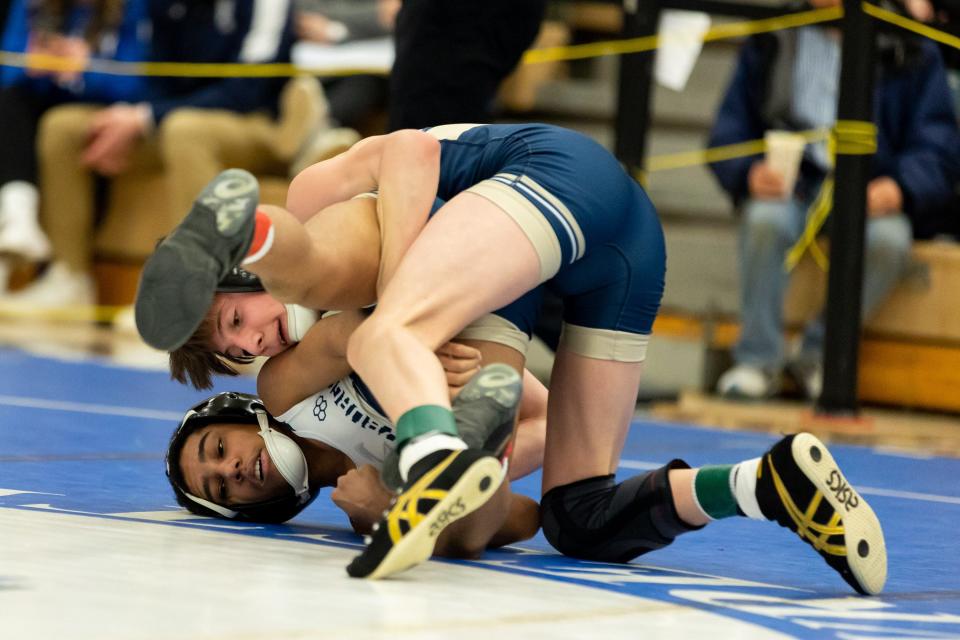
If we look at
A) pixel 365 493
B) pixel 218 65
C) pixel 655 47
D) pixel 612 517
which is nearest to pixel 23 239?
pixel 218 65

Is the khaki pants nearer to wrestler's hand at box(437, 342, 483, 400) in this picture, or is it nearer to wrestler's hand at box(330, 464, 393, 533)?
wrestler's hand at box(330, 464, 393, 533)

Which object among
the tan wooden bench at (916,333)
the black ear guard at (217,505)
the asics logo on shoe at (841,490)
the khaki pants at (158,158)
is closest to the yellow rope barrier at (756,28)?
the tan wooden bench at (916,333)

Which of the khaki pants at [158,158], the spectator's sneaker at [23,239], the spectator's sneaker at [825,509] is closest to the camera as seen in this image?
the spectator's sneaker at [825,509]

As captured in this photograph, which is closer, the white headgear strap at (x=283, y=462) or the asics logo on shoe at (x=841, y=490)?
the asics logo on shoe at (x=841, y=490)

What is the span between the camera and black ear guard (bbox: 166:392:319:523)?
2.92 m

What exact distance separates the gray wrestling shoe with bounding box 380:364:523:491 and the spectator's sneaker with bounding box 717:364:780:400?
11.0 ft

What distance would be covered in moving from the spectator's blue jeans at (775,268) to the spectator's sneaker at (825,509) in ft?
10.3

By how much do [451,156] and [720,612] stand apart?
0.93m

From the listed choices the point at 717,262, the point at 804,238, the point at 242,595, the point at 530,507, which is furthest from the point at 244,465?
the point at 717,262

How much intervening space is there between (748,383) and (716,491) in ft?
10.1

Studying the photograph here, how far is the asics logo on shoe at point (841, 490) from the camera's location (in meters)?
2.48

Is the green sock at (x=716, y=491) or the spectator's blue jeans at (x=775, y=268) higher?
the green sock at (x=716, y=491)

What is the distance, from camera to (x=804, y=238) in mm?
5711

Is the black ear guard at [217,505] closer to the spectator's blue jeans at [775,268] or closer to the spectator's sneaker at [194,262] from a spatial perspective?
the spectator's sneaker at [194,262]
